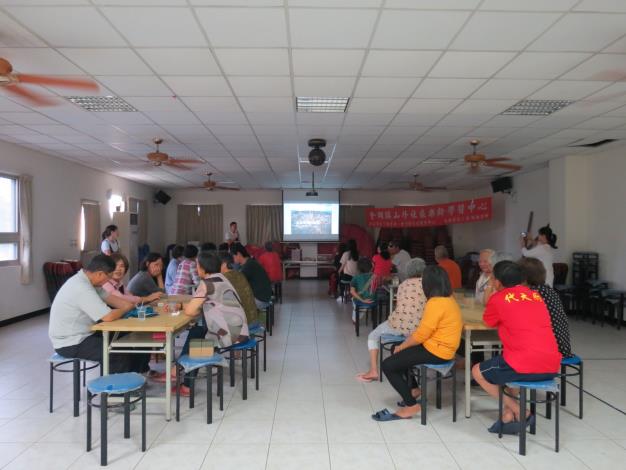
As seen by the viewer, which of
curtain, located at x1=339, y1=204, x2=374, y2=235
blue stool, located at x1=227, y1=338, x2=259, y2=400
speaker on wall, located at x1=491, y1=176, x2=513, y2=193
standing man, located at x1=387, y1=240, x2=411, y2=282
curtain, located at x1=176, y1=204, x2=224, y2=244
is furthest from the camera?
curtain, located at x1=339, y1=204, x2=374, y2=235

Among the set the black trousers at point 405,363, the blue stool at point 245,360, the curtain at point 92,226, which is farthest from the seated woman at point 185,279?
the curtain at point 92,226

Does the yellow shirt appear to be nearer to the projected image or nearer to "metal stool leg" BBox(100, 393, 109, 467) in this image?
"metal stool leg" BBox(100, 393, 109, 467)

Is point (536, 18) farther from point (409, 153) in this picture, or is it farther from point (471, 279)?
point (471, 279)

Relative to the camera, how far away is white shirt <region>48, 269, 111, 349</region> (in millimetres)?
3215

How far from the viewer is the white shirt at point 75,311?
10.5 ft

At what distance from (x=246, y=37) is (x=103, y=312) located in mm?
2210

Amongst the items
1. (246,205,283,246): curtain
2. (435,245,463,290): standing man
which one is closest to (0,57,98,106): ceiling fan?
(435,245,463,290): standing man

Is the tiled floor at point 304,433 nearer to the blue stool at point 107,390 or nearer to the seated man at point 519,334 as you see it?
the blue stool at point 107,390

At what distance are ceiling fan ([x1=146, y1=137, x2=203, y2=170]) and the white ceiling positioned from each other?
0.56 ft

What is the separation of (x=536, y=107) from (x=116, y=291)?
4689mm

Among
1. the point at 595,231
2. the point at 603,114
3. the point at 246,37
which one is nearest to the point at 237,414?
the point at 246,37

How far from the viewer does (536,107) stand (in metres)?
4.95

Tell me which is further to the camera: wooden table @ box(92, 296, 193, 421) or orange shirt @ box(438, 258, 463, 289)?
orange shirt @ box(438, 258, 463, 289)

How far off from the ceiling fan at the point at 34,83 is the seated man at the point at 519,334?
368cm
